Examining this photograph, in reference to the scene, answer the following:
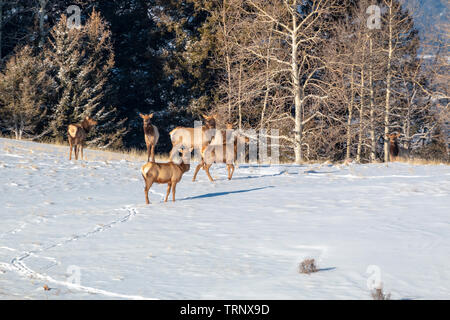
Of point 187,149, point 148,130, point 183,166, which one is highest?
point 148,130

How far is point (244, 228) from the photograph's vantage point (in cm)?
1040

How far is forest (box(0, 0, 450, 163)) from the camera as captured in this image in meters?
33.0

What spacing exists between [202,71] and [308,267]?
34.8 m

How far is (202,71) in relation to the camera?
4159cm

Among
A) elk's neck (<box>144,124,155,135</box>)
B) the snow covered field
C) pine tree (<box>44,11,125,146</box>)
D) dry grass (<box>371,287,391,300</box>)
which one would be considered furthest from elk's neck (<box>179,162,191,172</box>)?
pine tree (<box>44,11,125,146</box>)

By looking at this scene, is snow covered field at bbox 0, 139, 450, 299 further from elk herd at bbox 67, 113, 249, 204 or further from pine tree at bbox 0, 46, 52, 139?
pine tree at bbox 0, 46, 52, 139

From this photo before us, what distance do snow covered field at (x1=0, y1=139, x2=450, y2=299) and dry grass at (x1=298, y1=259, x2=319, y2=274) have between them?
0.08m

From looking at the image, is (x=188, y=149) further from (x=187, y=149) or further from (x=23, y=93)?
(x=23, y=93)

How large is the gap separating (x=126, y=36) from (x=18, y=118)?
39.3 ft

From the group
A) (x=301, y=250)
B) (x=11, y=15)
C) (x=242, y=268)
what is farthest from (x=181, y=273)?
(x=11, y=15)

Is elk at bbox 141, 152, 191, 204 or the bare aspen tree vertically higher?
the bare aspen tree

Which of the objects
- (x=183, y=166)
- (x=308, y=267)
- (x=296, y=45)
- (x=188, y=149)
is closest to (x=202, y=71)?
(x=296, y=45)

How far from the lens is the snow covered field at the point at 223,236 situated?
7148 millimetres

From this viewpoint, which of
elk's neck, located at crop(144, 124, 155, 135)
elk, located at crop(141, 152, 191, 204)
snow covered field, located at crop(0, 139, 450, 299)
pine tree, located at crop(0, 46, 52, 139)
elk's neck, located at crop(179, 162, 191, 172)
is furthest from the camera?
pine tree, located at crop(0, 46, 52, 139)
